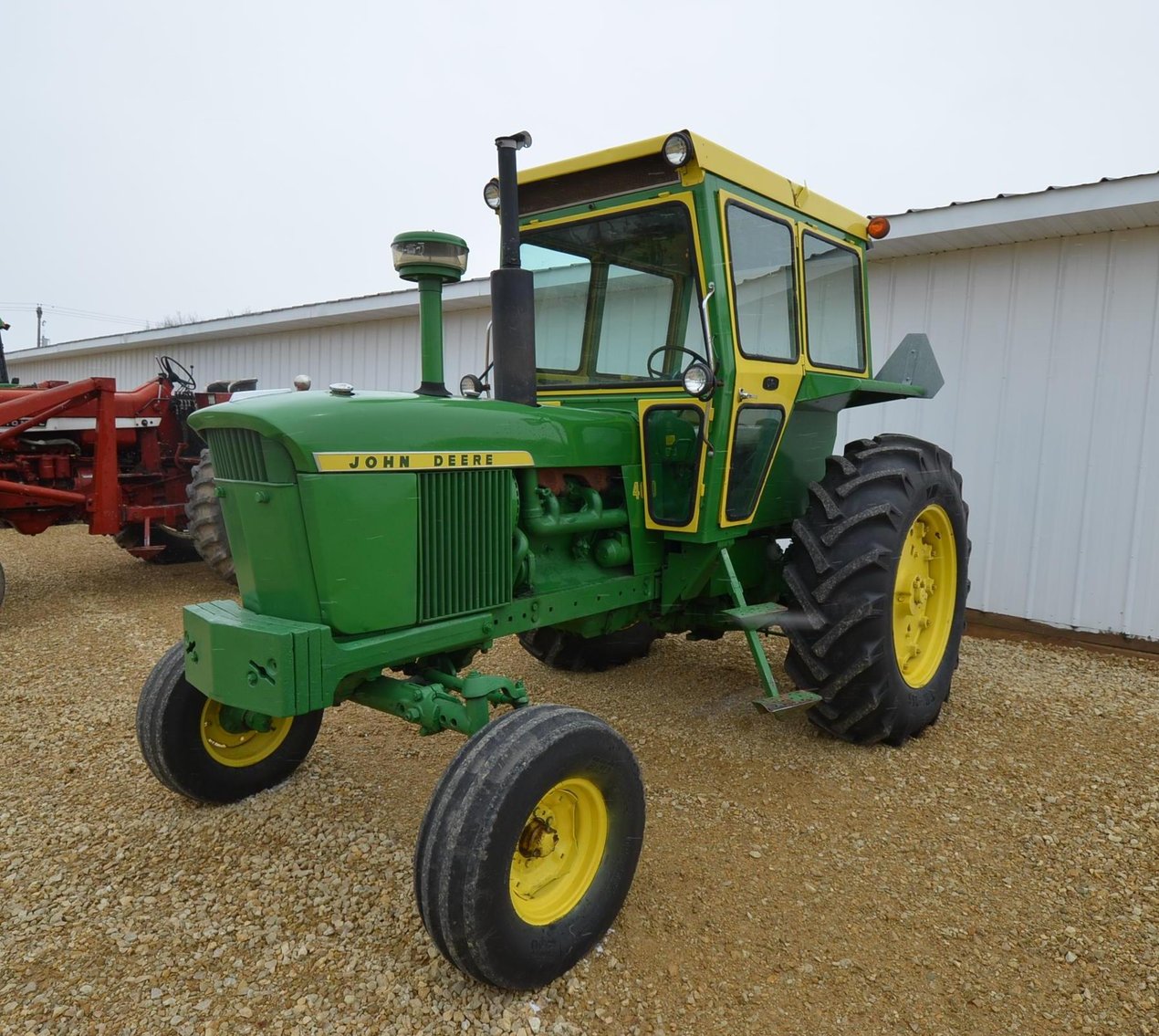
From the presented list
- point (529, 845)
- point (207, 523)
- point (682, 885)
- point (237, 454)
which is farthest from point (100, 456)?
point (682, 885)

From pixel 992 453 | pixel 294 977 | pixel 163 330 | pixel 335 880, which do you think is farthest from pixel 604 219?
pixel 163 330

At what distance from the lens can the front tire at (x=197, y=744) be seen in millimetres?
2990

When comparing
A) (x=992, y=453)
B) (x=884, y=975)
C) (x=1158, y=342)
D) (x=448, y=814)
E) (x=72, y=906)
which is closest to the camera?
(x=448, y=814)

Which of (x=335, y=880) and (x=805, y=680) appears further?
(x=805, y=680)

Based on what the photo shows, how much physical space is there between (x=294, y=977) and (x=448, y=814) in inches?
26.3

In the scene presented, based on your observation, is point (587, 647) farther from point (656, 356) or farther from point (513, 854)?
point (513, 854)

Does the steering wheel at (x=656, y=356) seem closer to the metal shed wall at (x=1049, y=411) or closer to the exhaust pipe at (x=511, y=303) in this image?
the exhaust pipe at (x=511, y=303)

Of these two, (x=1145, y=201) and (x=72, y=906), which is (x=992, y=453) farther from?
(x=72, y=906)

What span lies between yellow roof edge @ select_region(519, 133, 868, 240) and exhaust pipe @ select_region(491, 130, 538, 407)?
0.47 m

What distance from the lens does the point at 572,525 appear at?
318cm

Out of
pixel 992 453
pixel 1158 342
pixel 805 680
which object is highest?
pixel 1158 342

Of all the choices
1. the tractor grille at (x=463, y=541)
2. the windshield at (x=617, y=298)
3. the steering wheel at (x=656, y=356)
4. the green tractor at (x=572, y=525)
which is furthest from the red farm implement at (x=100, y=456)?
the steering wheel at (x=656, y=356)

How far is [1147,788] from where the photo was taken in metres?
3.42

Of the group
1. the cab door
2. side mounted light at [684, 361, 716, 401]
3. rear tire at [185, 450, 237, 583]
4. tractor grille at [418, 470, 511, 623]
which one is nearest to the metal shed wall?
the cab door
